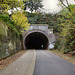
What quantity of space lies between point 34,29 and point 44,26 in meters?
3.24

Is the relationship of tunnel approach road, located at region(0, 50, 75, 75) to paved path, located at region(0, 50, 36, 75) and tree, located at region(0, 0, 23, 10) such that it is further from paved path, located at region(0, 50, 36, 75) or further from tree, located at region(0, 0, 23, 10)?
tree, located at region(0, 0, 23, 10)

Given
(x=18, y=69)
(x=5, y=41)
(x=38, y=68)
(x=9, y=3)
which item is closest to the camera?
(x=18, y=69)

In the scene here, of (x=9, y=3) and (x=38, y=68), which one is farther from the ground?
(x=9, y=3)

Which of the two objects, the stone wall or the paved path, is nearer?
the paved path

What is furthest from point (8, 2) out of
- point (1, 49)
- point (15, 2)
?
point (1, 49)

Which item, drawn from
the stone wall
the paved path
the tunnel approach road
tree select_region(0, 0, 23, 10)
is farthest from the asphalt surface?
tree select_region(0, 0, 23, 10)

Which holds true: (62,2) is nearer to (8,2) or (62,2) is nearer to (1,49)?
(8,2)

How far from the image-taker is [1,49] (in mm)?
8062

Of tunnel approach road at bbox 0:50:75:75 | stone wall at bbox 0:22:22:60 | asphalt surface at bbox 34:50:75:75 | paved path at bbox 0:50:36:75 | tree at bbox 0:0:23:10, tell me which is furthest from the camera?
stone wall at bbox 0:22:22:60

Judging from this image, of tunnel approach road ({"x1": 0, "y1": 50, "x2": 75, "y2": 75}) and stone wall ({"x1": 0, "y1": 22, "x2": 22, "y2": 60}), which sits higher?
stone wall ({"x1": 0, "y1": 22, "x2": 22, "y2": 60})

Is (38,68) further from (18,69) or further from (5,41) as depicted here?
(5,41)

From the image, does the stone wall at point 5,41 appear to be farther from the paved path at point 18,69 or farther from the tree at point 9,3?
the tree at point 9,3

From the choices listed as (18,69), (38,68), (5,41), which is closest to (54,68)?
(38,68)

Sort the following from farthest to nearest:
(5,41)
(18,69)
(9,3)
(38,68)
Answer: (5,41) < (9,3) < (38,68) < (18,69)
